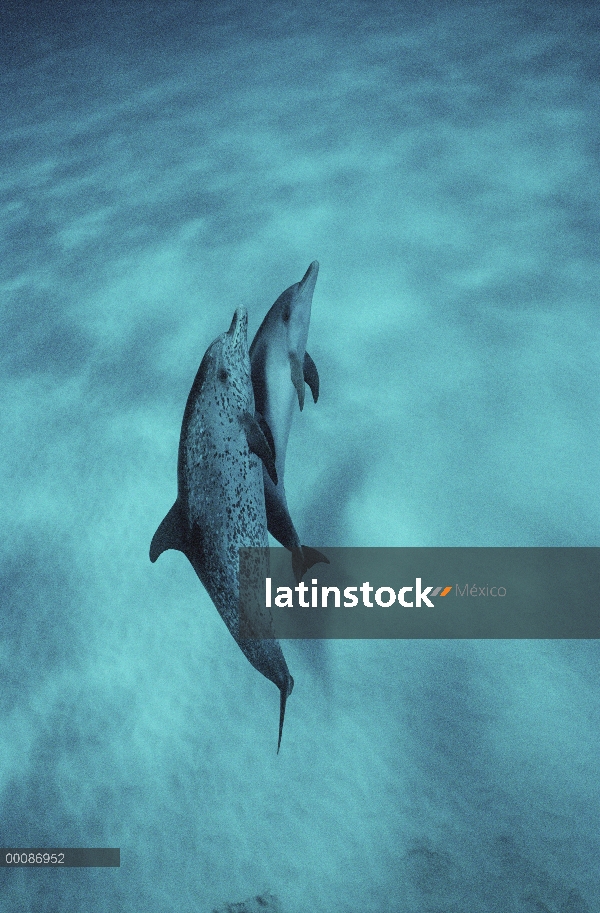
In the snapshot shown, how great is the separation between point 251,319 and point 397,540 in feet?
7.57

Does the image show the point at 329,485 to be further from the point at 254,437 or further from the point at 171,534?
the point at 171,534

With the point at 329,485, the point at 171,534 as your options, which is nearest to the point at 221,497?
the point at 171,534

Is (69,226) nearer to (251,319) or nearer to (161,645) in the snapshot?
(251,319)

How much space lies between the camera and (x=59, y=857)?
250 centimetres

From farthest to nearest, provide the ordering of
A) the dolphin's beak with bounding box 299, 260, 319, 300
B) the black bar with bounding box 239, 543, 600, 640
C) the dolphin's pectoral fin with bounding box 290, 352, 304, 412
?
1. the black bar with bounding box 239, 543, 600, 640
2. the dolphin's beak with bounding box 299, 260, 319, 300
3. the dolphin's pectoral fin with bounding box 290, 352, 304, 412

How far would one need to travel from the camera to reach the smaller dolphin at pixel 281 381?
240 cm

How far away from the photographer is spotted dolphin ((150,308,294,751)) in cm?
198

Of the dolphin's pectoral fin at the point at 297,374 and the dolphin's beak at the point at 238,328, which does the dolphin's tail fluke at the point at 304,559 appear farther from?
the dolphin's beak at the point at 238,328

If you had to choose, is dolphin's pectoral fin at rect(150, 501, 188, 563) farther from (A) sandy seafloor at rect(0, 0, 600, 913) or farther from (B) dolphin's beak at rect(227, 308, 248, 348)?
(A) sandy seafloor at rect(0, 0, 600, 913)

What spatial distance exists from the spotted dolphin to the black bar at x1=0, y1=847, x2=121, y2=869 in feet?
4.19

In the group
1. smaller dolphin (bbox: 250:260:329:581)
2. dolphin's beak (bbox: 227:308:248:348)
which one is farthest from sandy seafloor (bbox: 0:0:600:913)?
dolphin's beak (bbox: 227:308:248:348)

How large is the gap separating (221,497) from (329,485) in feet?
4.75

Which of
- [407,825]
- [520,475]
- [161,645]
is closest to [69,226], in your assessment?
[161,645]

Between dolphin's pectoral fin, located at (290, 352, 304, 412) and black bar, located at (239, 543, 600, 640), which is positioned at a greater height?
dolphin's pectoral fin, located at (290, 352, 304, 412)
